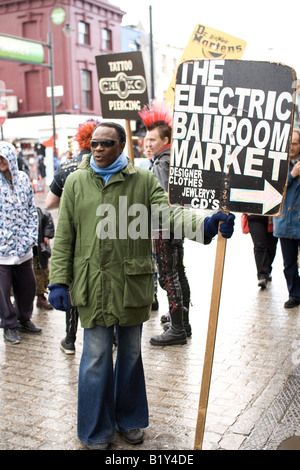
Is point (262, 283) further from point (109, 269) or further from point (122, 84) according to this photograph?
point (109, 269)

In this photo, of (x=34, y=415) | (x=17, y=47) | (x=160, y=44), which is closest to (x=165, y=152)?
(x=34, y=415)

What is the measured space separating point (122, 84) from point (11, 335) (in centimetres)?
305

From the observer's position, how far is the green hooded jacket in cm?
332

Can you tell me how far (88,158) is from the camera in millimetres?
3590

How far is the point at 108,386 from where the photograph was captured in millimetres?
3414

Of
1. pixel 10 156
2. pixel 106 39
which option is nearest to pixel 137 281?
pixel 10 156

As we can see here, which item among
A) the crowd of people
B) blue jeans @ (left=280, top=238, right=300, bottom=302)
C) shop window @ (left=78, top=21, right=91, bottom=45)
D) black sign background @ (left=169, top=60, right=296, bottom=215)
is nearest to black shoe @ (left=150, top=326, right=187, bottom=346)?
the crowd of people

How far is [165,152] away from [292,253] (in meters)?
2.25

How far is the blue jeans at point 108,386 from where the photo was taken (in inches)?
132

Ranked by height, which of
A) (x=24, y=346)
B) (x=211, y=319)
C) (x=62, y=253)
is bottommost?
(x=24, y=346)

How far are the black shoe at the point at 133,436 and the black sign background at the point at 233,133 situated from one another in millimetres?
1505

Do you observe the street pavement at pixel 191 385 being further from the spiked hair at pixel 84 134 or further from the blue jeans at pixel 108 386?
the spiked hair at pixel 84 134

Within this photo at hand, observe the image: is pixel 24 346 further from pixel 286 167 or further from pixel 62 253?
pixel 286 167

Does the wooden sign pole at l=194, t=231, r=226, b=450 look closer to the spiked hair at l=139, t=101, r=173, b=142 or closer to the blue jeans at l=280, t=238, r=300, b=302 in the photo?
the spiked hair at l=139, t=101, r=173, b=142
